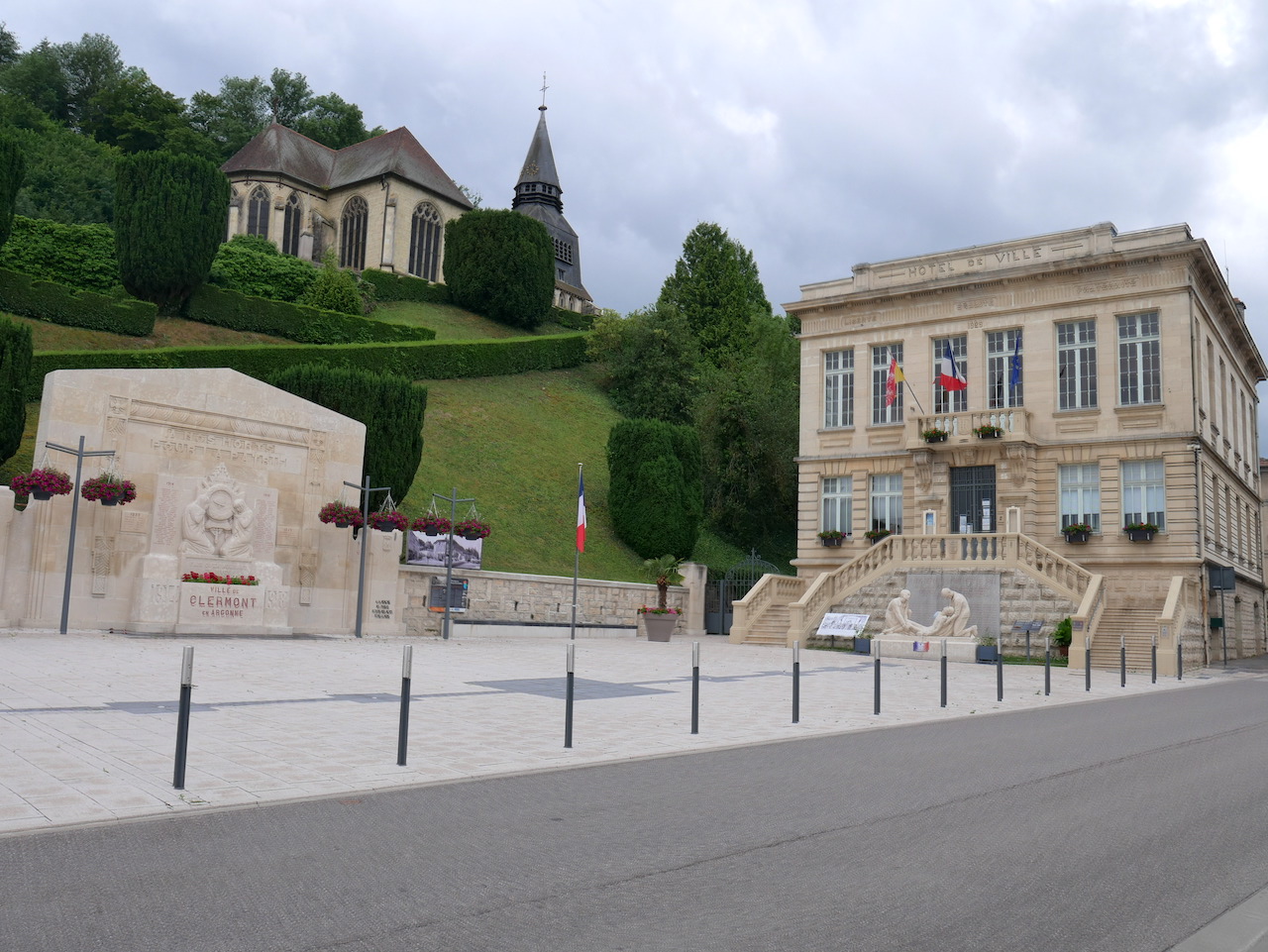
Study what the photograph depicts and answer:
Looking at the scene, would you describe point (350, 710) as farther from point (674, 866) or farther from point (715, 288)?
point (715, 288)

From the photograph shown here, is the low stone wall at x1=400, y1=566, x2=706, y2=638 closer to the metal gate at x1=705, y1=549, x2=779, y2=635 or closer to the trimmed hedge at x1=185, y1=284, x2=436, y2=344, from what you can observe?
the metal gate at x1=705, y1=549, x2=779, y2=635

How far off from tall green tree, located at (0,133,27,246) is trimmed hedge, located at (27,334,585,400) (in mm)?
7002

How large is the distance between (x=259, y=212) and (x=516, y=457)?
42769 millimetres

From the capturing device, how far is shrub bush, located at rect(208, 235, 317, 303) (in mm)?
48844

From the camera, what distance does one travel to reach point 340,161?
78500mm

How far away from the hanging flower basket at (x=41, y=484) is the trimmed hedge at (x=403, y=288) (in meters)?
42.2

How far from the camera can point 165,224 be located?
42.1 metres

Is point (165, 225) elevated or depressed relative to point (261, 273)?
depressed

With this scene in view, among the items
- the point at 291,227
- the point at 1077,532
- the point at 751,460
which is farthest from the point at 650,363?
the point at 291,227

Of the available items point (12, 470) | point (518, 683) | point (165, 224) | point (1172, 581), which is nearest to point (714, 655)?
point (518, 683)

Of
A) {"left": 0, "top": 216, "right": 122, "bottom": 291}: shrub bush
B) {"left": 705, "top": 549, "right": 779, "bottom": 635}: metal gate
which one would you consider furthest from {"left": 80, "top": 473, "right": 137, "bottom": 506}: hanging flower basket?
{"left": 0, "top": 216, "right": 122, "bottom": 291}: shrub bush

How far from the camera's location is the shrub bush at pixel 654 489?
1464 inches

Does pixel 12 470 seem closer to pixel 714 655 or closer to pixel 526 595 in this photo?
pixel 526 595

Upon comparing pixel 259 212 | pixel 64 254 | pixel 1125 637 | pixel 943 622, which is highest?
pixel 259 212
